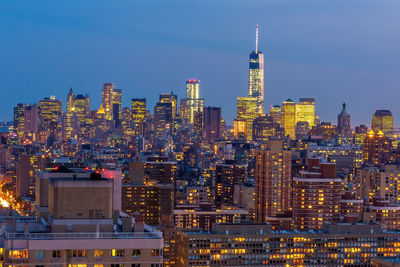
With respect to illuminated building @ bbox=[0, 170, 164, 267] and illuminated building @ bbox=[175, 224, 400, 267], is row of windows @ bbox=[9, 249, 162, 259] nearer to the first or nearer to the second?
illuminated building @ bbox=[0, 170, 164, 267]

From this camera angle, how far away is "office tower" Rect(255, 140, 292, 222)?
158625mm

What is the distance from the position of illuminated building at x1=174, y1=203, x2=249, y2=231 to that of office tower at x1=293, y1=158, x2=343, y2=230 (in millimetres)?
11737

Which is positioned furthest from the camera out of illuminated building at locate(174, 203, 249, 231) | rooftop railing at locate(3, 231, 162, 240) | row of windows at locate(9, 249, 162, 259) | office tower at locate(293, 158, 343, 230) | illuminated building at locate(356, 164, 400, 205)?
illuminated building at locate(356, 164, 400, 205)

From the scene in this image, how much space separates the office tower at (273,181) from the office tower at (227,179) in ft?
77.6

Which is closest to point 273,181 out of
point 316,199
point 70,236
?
point 316,199

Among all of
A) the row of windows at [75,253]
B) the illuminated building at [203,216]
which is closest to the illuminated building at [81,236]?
the row of windows at [75,253]

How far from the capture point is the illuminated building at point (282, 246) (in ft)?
339

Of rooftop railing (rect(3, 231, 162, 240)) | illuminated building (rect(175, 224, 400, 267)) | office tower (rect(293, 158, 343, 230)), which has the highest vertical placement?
rooftop railing (rect(3, 231, 162, 240))

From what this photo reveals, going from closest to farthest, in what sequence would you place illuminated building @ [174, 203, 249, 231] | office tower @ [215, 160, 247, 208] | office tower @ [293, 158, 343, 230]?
1. office tower @ [293, 158, 343, 230]
2. illuminated building @ [174, 203, 249, 231]
3. office tower @ [215, 160, 247, 208]

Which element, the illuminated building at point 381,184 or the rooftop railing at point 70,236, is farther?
the illuminated building at point 381,184

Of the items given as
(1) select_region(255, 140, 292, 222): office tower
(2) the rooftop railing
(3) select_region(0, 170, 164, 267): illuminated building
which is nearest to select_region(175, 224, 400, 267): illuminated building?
(1) select_region(255, 140, 292, 222): office tower

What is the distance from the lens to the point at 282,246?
106312mm

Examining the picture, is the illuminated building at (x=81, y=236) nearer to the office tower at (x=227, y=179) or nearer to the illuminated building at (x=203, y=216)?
the illuminated building at (x=203, y=216)

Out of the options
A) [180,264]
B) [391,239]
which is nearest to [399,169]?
[391,239]
